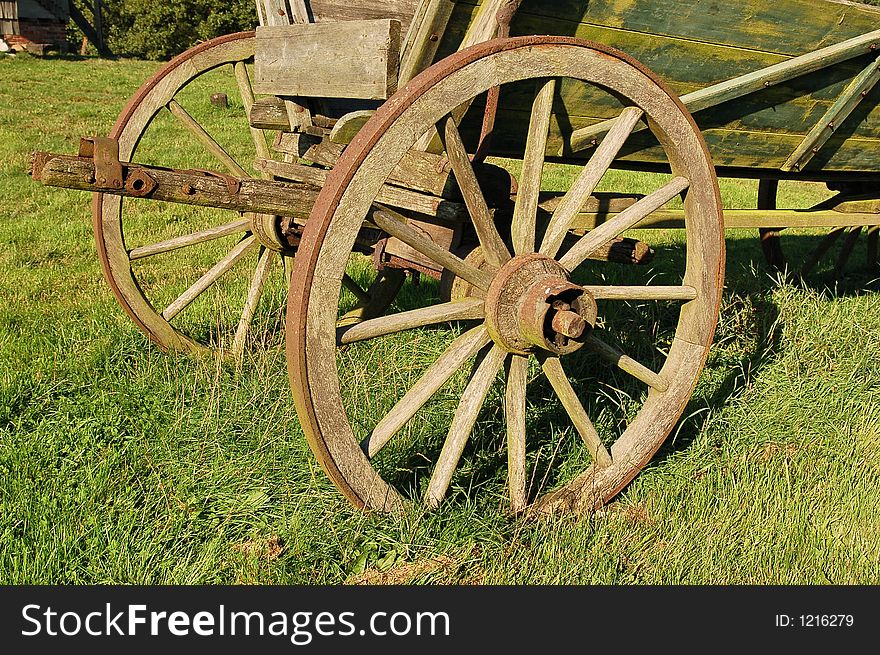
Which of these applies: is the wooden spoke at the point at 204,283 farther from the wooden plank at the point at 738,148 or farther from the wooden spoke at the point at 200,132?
the wooden plank at the point at 738,148

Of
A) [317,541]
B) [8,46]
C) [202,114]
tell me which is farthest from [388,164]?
[8,46]

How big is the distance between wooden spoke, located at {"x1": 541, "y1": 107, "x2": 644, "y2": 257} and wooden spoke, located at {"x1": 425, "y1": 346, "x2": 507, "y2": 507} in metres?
0.37

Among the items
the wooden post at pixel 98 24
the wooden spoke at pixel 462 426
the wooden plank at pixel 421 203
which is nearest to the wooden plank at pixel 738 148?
the wooden plank at pixel 421 203

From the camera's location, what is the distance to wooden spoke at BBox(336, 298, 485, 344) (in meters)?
2.19

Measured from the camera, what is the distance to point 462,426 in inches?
96.3

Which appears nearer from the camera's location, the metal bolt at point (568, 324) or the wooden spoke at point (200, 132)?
the metal bolt at point (568, 324)

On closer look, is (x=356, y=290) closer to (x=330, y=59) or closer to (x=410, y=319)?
(x=330, y=59)

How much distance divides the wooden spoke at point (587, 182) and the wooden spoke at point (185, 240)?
156cm

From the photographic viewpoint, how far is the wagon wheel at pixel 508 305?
2045 mm

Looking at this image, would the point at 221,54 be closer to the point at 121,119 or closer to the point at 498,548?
the point at 121,119

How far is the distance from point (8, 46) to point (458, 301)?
1716 cm

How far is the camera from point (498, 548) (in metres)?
2.45

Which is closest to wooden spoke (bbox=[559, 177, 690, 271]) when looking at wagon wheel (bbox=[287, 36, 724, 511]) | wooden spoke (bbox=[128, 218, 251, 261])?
wagon wheel (bbox=[287, 36, 724, 511])

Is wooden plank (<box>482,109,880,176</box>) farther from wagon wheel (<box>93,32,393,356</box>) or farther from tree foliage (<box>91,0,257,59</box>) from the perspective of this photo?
tree foliage (<box>91,0,257,59</box>)
